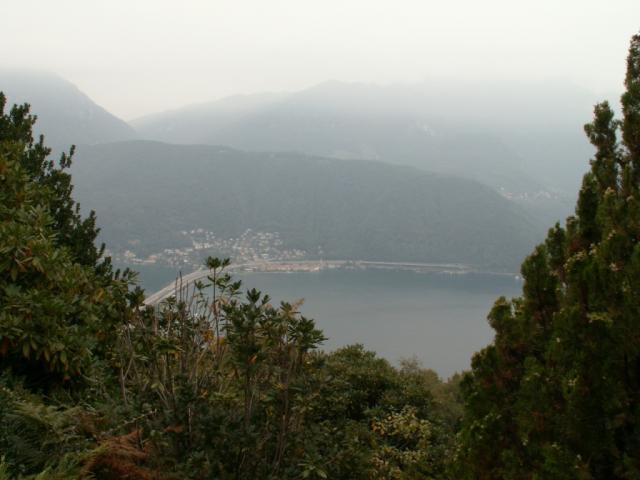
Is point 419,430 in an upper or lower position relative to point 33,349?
lower

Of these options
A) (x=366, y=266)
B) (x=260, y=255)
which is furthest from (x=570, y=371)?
(x=366, y=266)

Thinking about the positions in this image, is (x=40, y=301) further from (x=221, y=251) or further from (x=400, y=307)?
(x=221, y=251)

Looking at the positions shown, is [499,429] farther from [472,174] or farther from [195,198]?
[472,174]

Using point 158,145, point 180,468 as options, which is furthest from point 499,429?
point 158,145

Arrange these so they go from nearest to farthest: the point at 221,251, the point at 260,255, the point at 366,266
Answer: the point at 221,251 < the point at 260,255 < the point at 366,266

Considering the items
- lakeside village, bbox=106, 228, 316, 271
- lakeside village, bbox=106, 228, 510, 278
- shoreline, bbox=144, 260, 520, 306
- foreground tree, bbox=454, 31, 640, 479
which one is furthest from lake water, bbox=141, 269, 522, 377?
foreground tree, bbox=454, 31, 640, 479

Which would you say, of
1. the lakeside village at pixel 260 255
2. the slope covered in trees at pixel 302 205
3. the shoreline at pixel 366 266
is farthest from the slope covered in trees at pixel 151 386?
the slope covered in trees at pixel 302 205
